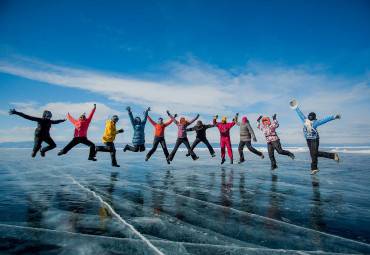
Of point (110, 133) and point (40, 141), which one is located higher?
point (110, 133)

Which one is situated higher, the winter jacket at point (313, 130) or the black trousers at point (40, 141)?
the winter jacket at point (313, 130)

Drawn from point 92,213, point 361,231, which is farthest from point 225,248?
point 92,213

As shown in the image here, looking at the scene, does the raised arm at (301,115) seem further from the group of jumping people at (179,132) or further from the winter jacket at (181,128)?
Answer: the winter jacket at (181,128)

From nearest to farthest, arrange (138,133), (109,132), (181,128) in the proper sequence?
(109,132), (138,133), (181,128)

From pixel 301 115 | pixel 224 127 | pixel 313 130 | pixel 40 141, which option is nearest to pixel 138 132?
pixel 40 141

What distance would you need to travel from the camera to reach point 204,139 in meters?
11.4

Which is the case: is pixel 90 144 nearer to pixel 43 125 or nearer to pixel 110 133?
pixel 110 133

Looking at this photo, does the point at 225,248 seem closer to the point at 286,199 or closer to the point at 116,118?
the point at 286,199

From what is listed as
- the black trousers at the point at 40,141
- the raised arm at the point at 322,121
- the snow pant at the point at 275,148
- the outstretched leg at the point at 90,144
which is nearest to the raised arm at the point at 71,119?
the outstretched leg at the point at 90,144

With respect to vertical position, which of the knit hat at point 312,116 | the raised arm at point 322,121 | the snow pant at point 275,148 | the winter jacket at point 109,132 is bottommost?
the snow pant at point 275,148

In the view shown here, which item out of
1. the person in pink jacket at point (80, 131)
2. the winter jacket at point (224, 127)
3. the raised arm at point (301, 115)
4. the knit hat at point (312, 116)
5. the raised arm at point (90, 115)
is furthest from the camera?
the winter jacket at point (224, 127)

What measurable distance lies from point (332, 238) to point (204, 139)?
8.90 meters

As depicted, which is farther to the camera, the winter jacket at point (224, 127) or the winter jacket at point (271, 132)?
the winter jacket at point (224, 127)

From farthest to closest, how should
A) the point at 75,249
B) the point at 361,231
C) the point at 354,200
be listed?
the point at 354,200 → the point at 361,231 → the point at 75,249
